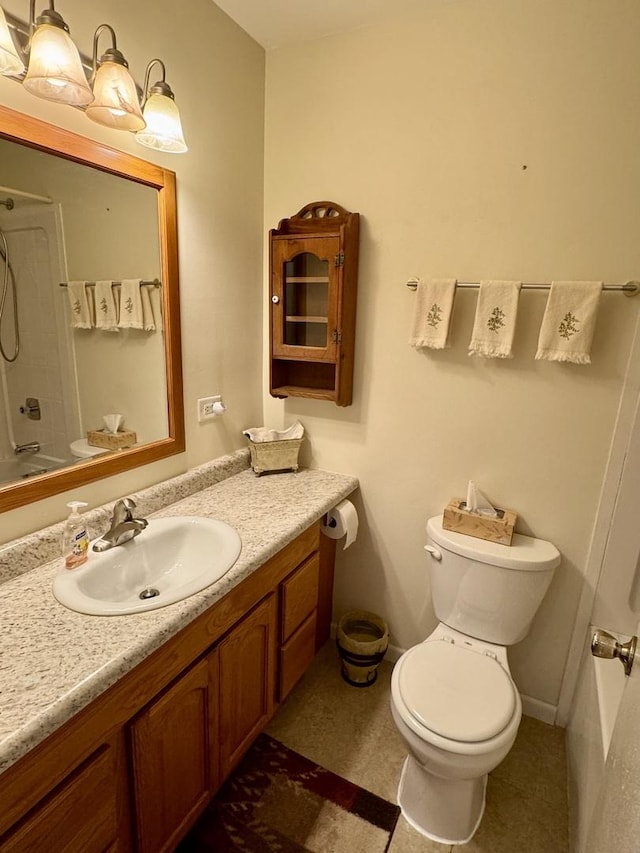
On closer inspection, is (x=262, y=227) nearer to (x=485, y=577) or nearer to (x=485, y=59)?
(x=485, y=59)

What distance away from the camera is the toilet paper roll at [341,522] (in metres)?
1.74

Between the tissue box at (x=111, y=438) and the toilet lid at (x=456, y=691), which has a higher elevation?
the tissue box at (x=111, y=438)

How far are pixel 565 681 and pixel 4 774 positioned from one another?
180 cm

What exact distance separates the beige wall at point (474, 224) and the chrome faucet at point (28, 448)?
1.08 m

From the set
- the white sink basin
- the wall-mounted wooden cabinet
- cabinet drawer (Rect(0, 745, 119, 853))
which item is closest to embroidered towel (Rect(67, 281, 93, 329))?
the white sink basin

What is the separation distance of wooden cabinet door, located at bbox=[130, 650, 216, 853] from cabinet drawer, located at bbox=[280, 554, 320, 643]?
1.22 ft

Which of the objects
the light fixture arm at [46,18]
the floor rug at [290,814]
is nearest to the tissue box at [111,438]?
the light fixture arm at [46,18]

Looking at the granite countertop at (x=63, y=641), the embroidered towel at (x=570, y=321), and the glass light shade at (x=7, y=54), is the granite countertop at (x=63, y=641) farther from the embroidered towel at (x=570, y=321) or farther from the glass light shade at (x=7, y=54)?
the glass light shade at (x=7, y=54)

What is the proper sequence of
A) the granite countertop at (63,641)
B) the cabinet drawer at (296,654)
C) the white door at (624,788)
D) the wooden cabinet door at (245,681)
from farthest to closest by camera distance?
the cabinet drawer at (296,654) < the wooden cabinet door at (245,681) < the granite countertop at (63,641) < the white door at (624,788)

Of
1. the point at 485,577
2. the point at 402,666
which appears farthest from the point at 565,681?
the point at 402,666

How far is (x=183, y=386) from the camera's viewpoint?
5.27ft

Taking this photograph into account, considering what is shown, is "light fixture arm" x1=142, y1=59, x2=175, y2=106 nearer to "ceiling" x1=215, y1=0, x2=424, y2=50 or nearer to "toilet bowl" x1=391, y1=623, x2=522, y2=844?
"ceiling" x1=215, y1=0, x2=424, y2=50

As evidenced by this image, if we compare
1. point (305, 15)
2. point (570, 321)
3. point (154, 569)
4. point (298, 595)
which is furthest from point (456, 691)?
point (305, 15)

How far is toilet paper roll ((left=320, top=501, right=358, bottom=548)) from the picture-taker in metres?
1.74
